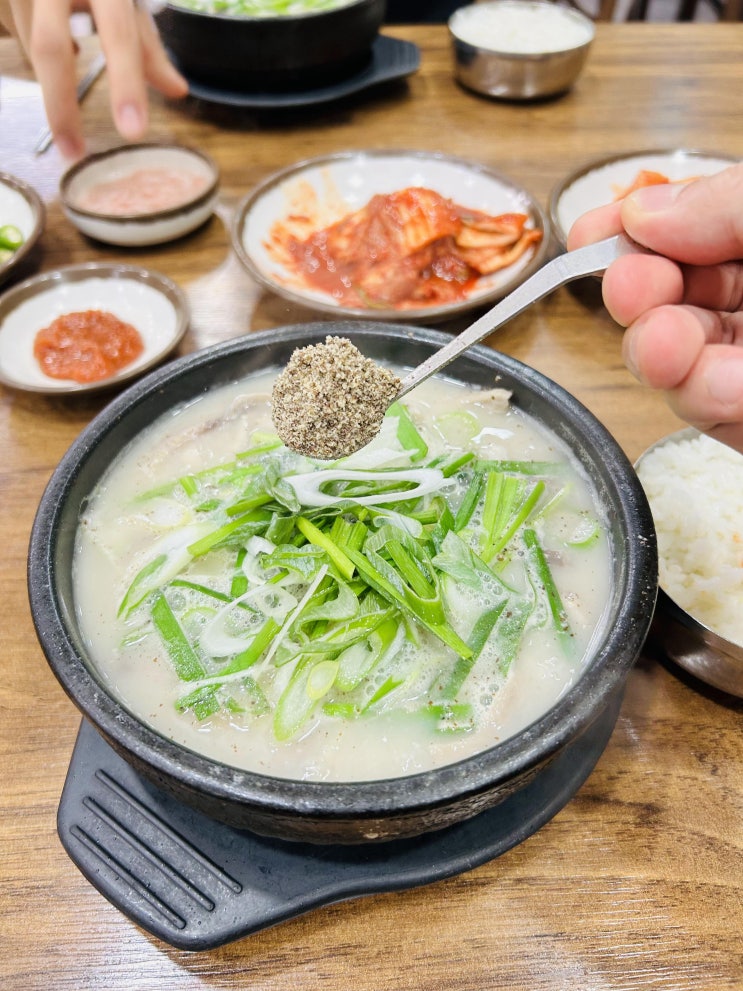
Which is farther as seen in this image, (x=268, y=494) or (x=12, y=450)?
A: (x=12, y=450)

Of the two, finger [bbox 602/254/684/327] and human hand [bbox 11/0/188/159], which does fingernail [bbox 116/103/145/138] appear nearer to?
human hand [bbox 11/0/188/159]

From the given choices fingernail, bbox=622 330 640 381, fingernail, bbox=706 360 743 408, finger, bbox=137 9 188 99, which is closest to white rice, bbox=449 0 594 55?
finger, bbox=137 9 188 99

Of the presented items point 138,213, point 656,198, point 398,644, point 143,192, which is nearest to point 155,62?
point 143,192

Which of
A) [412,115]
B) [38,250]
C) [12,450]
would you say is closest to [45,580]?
[12,450]

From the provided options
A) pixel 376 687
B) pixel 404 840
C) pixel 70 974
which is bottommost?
pixel 70 974

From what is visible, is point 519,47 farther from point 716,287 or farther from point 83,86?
point 716,287

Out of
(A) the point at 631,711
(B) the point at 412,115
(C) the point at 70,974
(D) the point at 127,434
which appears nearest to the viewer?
(C) the point at 70,974

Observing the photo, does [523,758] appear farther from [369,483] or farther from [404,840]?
[369,483]
